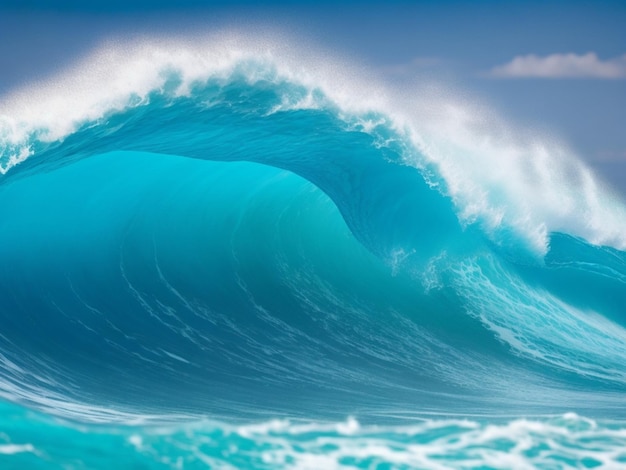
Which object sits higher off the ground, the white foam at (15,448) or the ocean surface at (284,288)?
the ocean surface at (284,288)

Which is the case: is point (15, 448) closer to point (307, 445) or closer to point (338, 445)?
point (307, 445)

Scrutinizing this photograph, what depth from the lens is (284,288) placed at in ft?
28.3

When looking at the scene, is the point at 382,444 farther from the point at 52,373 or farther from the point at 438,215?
the point at 438,215

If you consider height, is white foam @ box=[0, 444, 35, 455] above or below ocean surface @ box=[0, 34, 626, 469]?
below

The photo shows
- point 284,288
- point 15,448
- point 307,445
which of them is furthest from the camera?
point 284,288

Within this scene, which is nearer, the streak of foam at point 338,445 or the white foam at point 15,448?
the white foam at point 15,448

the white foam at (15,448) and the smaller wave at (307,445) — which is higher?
the smaller wave at (307,445)

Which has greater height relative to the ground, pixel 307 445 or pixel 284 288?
pixel 284 288

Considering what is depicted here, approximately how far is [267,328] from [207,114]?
110 inches

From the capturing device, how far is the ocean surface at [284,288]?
14.2ft

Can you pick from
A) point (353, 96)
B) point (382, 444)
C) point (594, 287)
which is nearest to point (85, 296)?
point (353, 96)

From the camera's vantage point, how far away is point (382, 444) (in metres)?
4.21

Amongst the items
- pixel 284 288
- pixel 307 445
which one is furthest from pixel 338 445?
pixel 284 288

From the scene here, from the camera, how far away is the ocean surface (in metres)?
4.32
